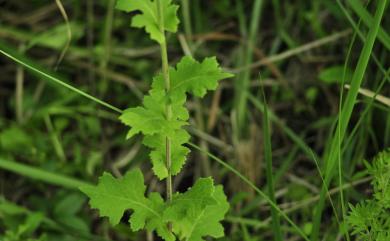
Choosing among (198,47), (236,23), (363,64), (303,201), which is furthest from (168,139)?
(236,23)

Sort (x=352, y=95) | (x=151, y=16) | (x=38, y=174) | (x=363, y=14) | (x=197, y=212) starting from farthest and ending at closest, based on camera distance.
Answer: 1. (x=38, y=174)
2. (x=363, y=14)
3. (x=352, y=95)
4. (x=197, y=212)
5. (x=151, y=16)

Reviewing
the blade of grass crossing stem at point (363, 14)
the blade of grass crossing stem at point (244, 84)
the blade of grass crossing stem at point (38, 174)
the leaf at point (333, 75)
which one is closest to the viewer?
the blade of grass crossing stem at point (363, 14)

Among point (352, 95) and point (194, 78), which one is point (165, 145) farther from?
point (352, 95)

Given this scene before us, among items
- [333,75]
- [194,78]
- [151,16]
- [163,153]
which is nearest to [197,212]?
[163,153]

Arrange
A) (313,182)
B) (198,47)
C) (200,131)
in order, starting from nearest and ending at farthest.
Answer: (313,182) → (200,131) → (198,47)

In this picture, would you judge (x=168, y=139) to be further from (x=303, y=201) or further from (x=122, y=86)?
(x=122, y=86)

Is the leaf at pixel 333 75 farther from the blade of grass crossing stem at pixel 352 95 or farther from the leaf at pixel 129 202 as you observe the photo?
the leaf at pixel 129 202

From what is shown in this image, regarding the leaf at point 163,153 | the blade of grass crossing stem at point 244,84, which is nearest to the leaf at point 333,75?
the blade of grass crossing stem at point 244,84
